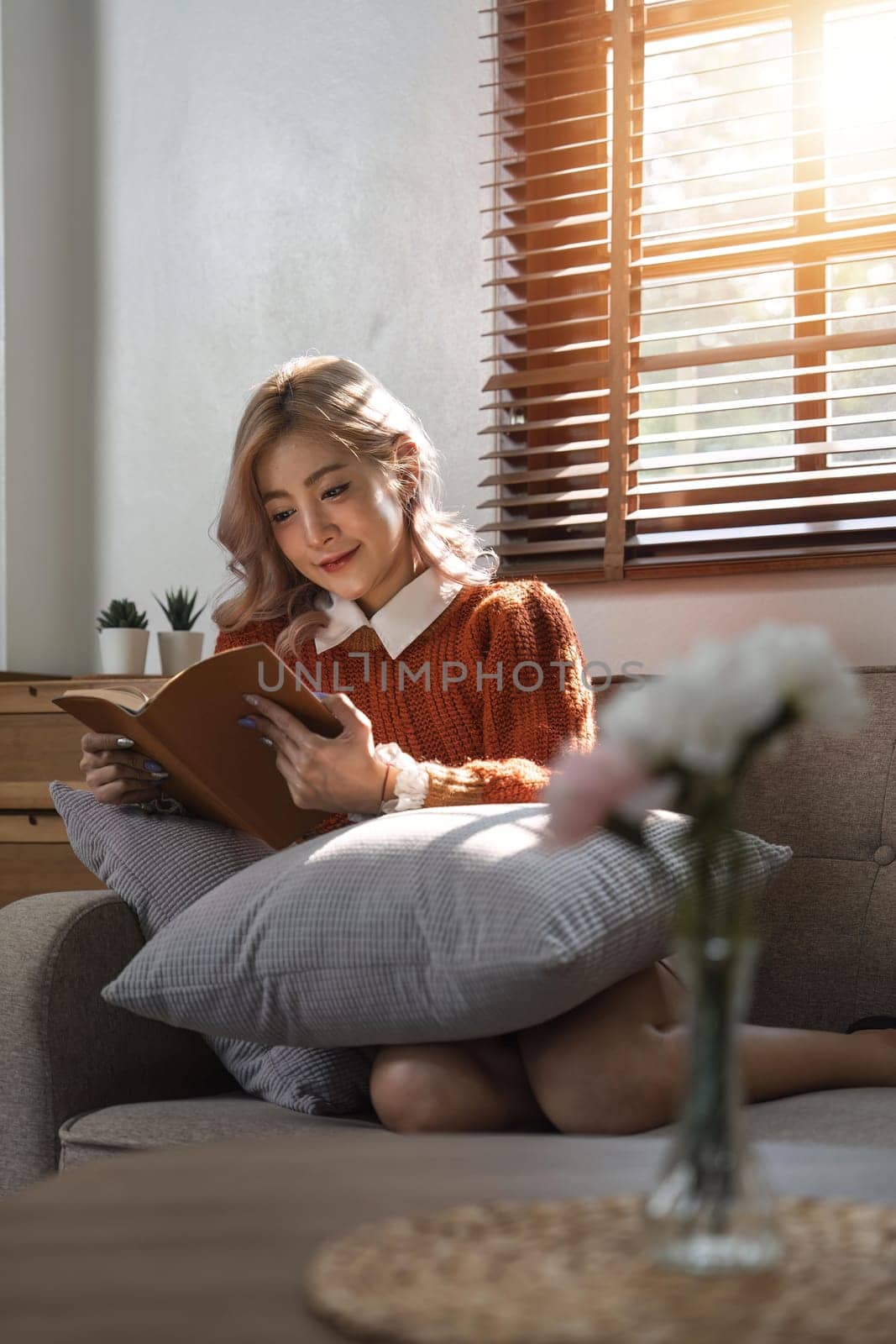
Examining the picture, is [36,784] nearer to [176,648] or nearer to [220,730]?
[176,648]

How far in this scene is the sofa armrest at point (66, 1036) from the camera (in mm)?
1347

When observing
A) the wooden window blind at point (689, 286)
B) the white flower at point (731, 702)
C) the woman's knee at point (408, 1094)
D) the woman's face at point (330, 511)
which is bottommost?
the woman's knee at point (408, 1094)

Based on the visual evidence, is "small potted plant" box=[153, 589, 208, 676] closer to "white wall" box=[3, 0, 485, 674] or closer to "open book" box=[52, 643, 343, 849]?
"white wall" box=[3, 0, 485, 674]

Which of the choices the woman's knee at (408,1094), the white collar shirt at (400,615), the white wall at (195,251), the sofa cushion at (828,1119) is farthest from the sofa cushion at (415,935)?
the white wall at (195,251)

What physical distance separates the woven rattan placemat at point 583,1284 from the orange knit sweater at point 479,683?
1.01m

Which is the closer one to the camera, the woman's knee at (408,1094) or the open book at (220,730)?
the woman's knee at (408,1094)

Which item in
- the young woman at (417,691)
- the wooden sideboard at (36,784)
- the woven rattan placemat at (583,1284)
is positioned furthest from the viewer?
the wooden sideboard at (36,784)

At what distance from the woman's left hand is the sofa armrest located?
25cm

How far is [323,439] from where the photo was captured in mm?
1885

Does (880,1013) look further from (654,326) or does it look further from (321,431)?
(654,326)

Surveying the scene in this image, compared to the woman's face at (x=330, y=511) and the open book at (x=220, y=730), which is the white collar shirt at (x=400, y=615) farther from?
the open book at (x=220, y=730)

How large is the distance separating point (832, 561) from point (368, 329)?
3.37 ft

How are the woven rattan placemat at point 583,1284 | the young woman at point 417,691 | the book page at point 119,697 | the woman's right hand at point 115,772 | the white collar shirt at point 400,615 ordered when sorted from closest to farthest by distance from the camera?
the woven rattan placemat at point 583,1284
the young woman at point 417,691
the book page at point 119,697
the woman's right hand at point 115,772
the white collar shirt at point 400,615

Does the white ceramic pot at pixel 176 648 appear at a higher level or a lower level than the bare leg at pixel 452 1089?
higher
